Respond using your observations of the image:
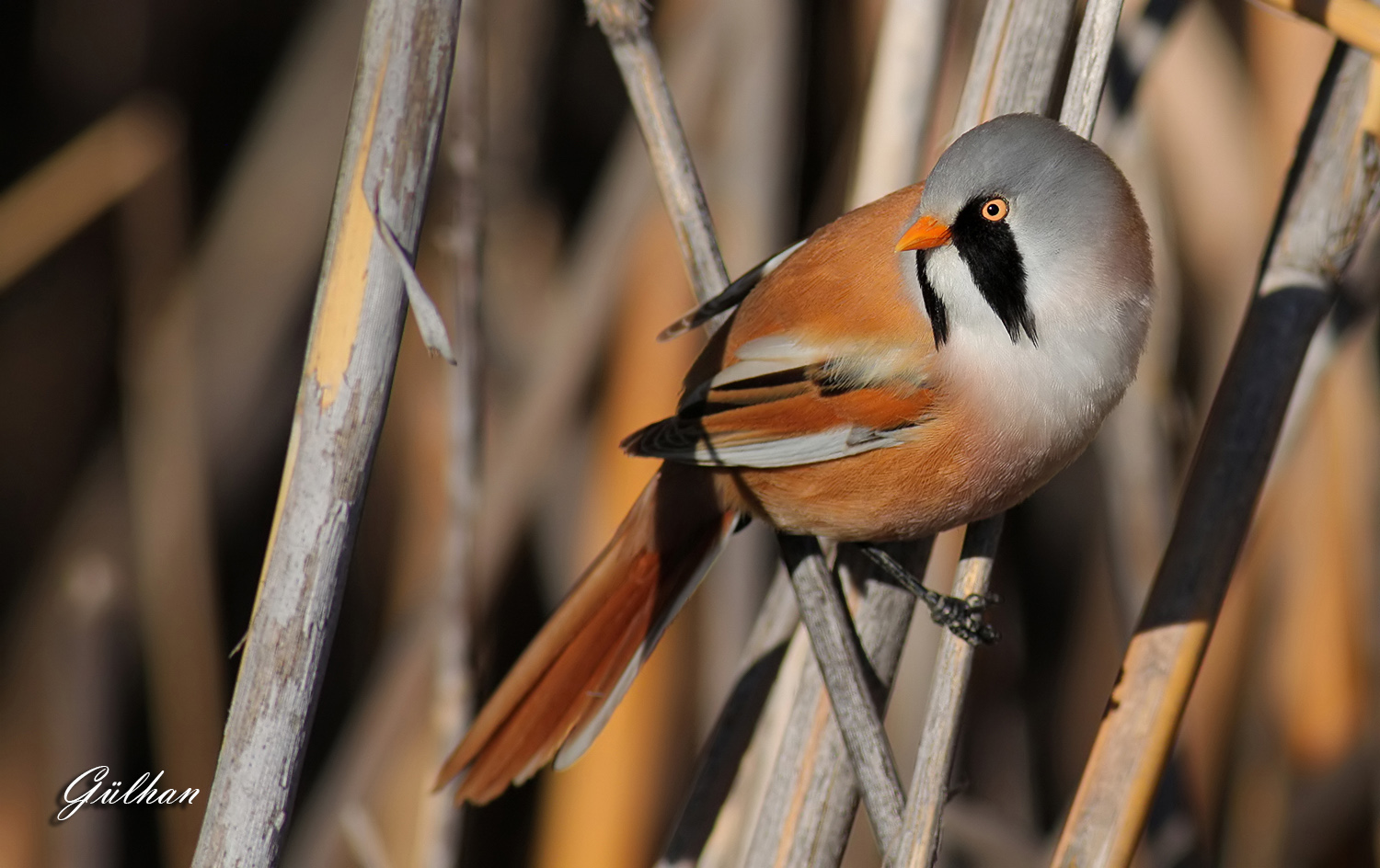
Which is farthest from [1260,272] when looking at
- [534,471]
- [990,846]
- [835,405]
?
[534,471]

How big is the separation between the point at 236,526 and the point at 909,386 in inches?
68.3

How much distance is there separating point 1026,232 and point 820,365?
0.33 m

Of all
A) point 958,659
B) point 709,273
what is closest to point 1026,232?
point 709,273

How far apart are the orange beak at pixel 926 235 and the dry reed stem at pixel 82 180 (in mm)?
1739

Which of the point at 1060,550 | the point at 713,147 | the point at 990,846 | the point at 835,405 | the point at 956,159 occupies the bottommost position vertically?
the point at 990,846

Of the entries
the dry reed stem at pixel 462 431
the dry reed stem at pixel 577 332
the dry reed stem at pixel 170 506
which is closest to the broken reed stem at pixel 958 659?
the dry reed stem at pixel 462 431

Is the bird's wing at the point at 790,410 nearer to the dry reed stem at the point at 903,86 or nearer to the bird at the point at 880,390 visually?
the bird at the point at 880,390

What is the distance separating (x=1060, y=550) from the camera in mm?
2570

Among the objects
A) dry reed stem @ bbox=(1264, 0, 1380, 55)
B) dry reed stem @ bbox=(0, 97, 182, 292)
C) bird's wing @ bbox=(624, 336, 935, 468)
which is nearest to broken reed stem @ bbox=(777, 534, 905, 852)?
bird's wing @ bbox=(624, 336, 935, 468)

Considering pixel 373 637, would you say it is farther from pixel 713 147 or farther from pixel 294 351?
pixel 713 147

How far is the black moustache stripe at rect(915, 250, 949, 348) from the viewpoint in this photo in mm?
1404

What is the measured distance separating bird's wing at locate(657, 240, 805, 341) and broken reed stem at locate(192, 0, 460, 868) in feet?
1.92

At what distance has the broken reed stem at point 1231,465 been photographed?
1.17 metres
